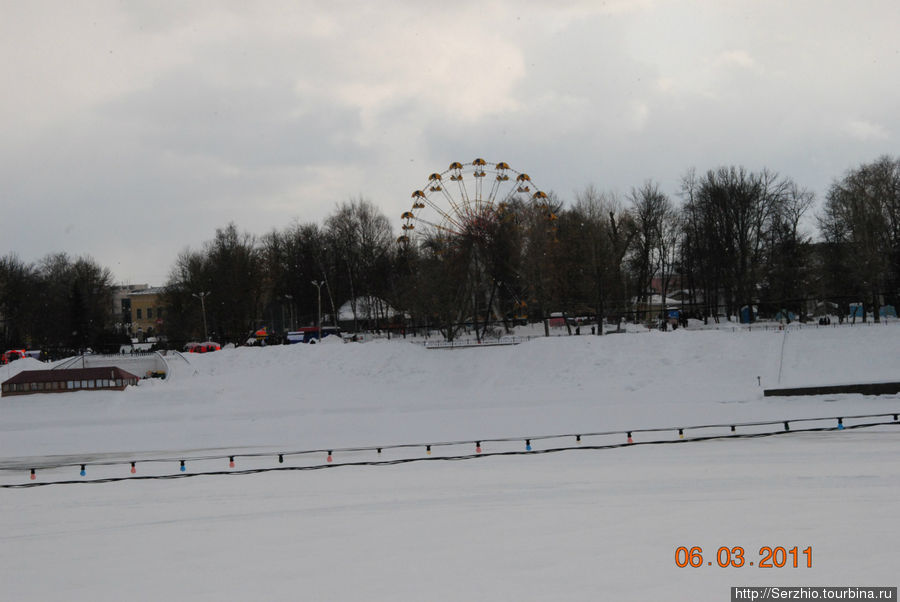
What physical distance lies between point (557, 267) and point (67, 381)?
102ft

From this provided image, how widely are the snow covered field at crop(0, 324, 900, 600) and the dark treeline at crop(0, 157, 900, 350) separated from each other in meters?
14.8

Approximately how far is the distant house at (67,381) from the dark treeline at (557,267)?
737 inches

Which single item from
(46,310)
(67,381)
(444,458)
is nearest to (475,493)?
(444,458)

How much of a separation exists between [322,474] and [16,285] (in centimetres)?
7733

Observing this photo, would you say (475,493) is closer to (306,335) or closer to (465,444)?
(465,444)

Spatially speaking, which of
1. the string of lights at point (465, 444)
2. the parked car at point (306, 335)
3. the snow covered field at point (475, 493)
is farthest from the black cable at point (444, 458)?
the parked car at point (306, 335)

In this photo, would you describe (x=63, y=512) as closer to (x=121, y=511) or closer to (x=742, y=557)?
(x=121, y=511)

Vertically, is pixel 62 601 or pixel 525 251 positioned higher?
pixel 525 251

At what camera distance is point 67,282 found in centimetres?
9625

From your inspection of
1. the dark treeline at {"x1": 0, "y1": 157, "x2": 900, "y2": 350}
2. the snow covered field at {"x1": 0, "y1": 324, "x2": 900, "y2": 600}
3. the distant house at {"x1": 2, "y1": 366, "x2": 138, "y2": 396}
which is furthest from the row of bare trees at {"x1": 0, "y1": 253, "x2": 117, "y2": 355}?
the snow covered field at {"x1": 0, "y1": 324, "x2": 900, "y2": 600}

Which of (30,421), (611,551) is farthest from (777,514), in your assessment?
(30,421)

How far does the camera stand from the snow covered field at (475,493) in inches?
395

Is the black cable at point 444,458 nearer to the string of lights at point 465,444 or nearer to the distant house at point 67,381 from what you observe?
the string of lights at point 465,444

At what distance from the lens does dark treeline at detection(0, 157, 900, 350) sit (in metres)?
51.0
